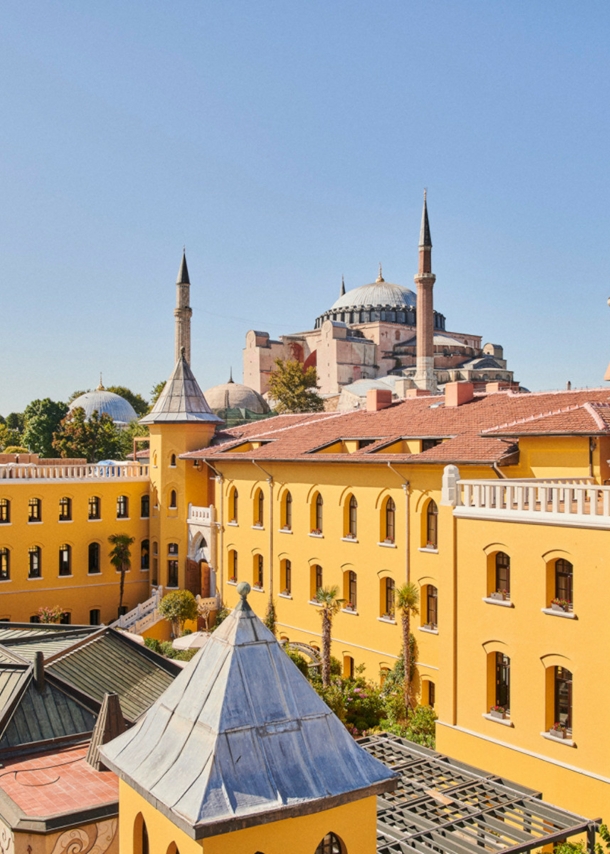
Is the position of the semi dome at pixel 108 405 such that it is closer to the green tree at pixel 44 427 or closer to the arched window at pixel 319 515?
the green tree at pixel 44 427

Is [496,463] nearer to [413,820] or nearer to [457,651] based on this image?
[457,651]

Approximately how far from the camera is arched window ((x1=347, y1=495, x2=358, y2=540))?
2622 cm

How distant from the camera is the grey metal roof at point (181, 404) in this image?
121ft

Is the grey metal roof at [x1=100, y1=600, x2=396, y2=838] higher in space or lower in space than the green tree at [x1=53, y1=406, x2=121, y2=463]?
lower

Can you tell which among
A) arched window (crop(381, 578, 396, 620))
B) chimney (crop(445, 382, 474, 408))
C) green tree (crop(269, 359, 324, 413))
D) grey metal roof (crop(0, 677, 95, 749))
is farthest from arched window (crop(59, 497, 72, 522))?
green tree (crop(269, 359, 324, 413))

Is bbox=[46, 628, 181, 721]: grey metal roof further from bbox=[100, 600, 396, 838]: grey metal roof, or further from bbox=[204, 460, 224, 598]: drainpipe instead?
bbox=[204, 460, 224, 598]: drainpipe

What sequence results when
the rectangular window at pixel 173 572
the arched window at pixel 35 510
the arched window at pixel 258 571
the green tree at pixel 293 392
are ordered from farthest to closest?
1. the green tree at pixel 293 392
2. the rectangular window at pixel 173 572
3. the arched window at pixel 35 510
4. the arched window at pixel 258 571

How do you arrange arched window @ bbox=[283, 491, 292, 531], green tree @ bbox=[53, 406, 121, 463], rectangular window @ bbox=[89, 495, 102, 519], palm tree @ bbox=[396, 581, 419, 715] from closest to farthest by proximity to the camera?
1. palm tree @ bbox=[396, 581, 419, 715]
2. arched window @ bbox=[283, 491, 292, 531]
3. rectangular window @ bbox=[89, 495, 102, 519]
4. green tree @ bbox=[53, 406, 121, 463]

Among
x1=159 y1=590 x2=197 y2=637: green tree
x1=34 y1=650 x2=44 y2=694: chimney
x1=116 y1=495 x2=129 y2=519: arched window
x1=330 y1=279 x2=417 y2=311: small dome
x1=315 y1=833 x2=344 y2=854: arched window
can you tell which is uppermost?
x1=330 y1=279 x2=417 y2=311: small dome

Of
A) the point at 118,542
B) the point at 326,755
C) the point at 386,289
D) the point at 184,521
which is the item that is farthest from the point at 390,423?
the point at 386,289

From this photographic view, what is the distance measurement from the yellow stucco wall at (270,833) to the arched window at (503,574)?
415 inches

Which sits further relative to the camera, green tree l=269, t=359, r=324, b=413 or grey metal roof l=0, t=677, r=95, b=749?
green tree l=269, t=359, r=324, b=413

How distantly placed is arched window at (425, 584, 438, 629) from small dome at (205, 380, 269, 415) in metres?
44.6

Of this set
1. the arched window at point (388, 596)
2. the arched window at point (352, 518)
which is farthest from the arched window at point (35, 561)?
the arched window at point (388, 596)
